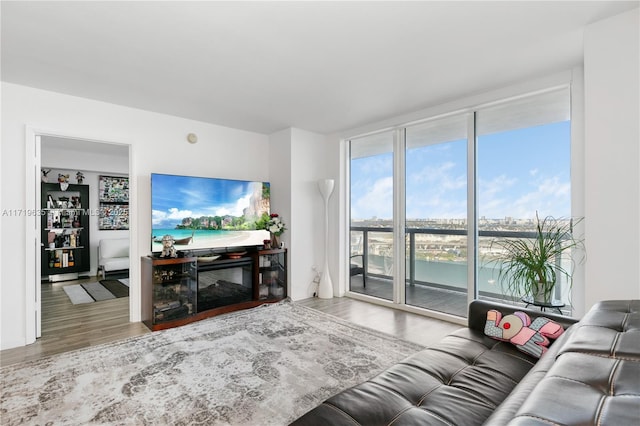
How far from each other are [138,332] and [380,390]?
9.78 ft

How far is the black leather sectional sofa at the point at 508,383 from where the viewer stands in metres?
0.67

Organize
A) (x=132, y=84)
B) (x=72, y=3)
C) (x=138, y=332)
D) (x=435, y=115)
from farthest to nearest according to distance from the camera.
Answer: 1. (x=435, y=115)
2. (x=138, y=332)
3. (x=132, y=84)
4. (x=72, y=3)

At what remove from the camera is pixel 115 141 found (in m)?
3.71

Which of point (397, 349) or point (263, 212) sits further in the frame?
point (263, 212)

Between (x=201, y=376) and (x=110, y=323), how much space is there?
1.96 m

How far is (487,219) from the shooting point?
139 inches

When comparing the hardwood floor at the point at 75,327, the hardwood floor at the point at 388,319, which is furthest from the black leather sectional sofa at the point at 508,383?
the hardwood floor at the point at 75,327

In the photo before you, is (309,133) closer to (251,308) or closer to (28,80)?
(251,308)

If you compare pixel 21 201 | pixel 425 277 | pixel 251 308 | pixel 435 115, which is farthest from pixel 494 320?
pixel 21 201

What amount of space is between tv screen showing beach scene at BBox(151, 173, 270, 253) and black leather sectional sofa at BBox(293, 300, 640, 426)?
3.11m

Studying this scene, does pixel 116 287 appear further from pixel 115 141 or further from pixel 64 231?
pixel 115 141

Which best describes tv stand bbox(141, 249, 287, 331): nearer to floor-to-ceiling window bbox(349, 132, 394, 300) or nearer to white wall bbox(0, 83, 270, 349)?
white wall bbox(0, 83, 270, 349)

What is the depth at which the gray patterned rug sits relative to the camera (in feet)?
6.45

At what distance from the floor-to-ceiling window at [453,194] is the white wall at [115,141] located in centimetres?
189
